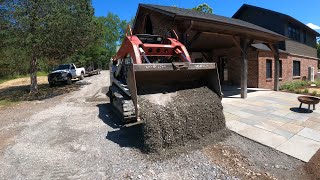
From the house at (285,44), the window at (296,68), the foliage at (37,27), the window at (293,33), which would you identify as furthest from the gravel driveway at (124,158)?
the window at (293,33)

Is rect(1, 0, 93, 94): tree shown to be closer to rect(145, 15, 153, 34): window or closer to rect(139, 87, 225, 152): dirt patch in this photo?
rect(145, 15, 153, 34): window

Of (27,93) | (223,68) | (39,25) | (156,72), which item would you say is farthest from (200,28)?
(27,93)

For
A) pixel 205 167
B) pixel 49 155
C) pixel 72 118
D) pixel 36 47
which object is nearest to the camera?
pixel 205 167

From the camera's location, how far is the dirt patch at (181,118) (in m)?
4.18

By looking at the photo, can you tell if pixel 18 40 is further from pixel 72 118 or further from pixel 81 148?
pixel 81 148

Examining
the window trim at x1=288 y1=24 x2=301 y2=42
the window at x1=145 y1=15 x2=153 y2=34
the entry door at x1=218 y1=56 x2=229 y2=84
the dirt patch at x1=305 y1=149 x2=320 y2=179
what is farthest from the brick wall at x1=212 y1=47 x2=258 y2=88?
the dirt patch at x1=305 y1=149 x2=320 y2=179

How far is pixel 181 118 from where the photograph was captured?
447 cm

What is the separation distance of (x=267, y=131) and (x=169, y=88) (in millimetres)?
2906

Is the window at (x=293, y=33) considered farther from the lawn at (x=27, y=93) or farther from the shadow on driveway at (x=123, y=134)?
the lawn at (x=27, y=93)

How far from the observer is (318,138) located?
503cm

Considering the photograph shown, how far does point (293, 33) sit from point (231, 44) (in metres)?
9.40

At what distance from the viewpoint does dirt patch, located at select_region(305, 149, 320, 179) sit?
3538mm

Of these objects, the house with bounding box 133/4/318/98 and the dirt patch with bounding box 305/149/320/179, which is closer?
the dirt patch with bounding box 305/149/320/179

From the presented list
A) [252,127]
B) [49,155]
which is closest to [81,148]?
[49,155]
